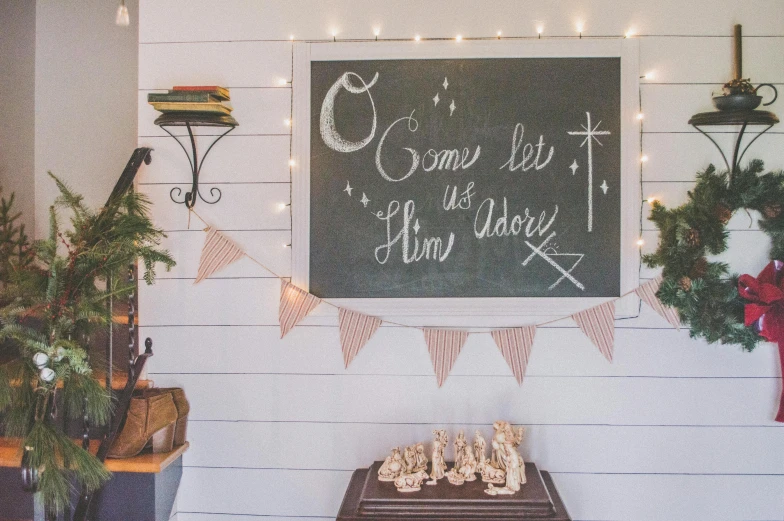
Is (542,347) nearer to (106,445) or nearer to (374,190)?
(374,190)

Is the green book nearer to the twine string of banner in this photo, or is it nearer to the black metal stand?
the twine string of banner

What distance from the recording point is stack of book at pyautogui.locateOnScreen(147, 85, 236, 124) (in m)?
2.01

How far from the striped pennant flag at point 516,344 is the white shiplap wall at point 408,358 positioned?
0.04m

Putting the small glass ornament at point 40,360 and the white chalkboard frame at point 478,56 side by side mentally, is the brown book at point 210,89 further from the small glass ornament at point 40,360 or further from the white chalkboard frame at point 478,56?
the small glass ornament at point 40,360

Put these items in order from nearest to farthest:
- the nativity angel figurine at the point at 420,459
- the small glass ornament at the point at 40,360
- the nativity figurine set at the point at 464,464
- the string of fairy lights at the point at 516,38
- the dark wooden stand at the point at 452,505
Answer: the small glass ornament at the point at 40,360
the dark wooden stand at the point at 452,505
the nativity figurine set at the point at 464,464
the nativity angel figurine at the point at 420,459
the string of fairy lights at the point at 516,38

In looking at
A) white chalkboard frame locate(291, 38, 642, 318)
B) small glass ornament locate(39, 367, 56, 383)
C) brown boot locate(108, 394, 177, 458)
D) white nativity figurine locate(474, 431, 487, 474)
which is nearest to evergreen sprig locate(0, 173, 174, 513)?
small glass ornament locate(39, 367, 56, 383)

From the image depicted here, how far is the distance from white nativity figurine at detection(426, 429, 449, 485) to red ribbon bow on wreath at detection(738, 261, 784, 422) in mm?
1102

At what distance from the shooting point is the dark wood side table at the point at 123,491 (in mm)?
1969

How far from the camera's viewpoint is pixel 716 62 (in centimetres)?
212

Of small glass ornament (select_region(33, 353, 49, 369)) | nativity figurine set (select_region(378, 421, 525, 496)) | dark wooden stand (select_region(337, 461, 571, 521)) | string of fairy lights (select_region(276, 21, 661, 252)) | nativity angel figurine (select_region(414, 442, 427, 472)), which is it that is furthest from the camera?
string of fairy lights (select_region(276, 21, 661, 252))

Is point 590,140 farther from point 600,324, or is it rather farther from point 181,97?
point 181,97

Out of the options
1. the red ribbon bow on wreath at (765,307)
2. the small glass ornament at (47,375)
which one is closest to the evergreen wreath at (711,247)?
the red ribbon bow on wreath at (765,307)

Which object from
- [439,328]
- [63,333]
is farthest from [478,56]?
[63,333]

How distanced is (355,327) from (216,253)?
598 mm
